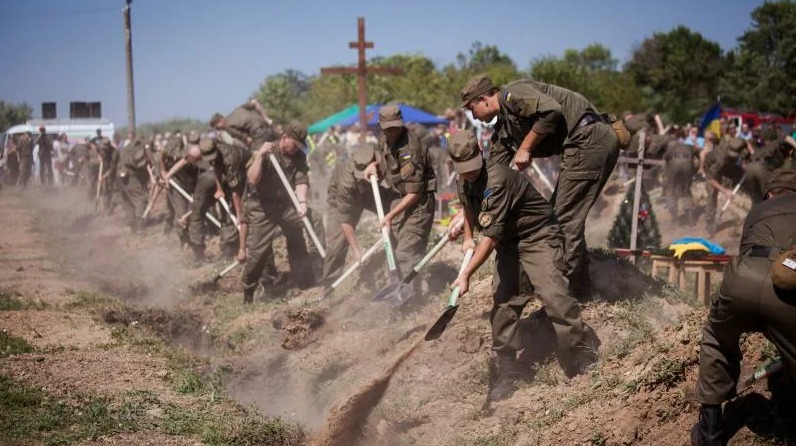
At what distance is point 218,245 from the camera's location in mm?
16188

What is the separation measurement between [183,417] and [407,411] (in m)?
1.74

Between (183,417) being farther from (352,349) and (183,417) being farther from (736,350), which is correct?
(736,350)

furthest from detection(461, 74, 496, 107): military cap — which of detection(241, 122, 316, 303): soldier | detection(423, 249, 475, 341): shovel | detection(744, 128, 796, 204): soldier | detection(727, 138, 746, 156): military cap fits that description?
detection(727, 138, 746, 156): military cap

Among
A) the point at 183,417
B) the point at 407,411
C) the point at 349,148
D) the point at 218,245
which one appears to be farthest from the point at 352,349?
the point at 349,148

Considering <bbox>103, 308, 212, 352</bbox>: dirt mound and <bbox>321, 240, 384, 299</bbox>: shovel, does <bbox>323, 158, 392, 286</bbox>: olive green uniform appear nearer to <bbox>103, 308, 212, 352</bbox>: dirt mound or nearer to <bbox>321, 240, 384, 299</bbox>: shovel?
<bbox>321, 240, 384, 299</bbox>: shovel

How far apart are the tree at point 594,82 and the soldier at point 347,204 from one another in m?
18.6

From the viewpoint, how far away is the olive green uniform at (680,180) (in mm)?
16906

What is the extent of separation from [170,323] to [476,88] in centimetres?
522

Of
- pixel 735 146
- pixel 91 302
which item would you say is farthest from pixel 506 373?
pixel 735 146

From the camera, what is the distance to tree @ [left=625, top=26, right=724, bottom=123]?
45094 mm

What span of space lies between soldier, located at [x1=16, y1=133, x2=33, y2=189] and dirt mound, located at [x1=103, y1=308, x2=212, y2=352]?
2108cm

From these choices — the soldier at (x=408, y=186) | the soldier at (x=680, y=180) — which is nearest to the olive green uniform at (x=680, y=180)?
the soldier at (x=680, y=180)

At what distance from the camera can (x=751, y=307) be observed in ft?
14.4

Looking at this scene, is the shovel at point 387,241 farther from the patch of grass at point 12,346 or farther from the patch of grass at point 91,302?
the patch of grass at point 91,302
